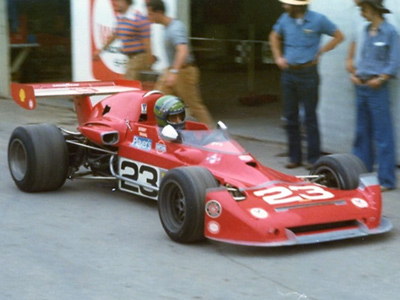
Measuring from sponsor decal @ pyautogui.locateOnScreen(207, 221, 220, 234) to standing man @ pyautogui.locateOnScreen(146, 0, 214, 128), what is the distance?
129 inches

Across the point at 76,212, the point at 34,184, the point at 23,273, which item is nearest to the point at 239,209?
the point at 23,273

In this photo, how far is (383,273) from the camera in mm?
5434

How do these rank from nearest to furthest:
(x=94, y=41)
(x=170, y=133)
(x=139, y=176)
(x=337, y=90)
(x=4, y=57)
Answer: (x=170, y=133) < (x=139, y=176) < (x=337, y=90) < (x=94, y=41) < (x=4, y=57)

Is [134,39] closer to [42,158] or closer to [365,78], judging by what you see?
[42,158]

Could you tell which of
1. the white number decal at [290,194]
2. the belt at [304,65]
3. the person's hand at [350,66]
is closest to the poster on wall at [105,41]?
the belt at [304,65]

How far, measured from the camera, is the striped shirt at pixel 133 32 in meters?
10.2

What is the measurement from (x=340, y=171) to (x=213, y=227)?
131 cm

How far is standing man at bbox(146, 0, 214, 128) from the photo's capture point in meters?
8.88

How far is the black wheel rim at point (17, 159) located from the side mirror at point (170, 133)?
A: 66.5 inches

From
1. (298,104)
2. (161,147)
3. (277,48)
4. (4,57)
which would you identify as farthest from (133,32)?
(4,57)

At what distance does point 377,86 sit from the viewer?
25.7ft

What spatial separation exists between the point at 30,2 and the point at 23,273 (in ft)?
37.6

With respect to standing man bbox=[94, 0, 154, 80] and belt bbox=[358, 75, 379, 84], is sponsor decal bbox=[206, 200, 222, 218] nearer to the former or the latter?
belt bbox=[358, 75, 379, 84]

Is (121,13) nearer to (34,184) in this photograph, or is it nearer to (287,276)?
(34,184)
